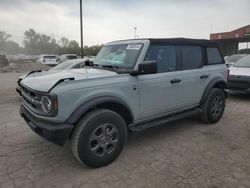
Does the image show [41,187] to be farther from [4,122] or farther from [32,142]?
[4,122]

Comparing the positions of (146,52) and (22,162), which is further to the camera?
(146,52)

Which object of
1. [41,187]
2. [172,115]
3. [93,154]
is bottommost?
[41,187]

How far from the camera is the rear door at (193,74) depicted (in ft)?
14.2

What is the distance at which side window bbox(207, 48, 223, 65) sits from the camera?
498 cm

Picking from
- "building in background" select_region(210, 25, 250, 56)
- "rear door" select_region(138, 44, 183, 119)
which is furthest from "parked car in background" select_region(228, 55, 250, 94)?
"building in background" select_region(210, 25, 250, 56)

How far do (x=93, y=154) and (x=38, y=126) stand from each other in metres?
0.83

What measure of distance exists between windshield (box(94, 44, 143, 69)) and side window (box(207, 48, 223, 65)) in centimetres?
205

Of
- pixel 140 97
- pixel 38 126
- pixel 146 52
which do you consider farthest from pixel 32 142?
pixel 146 52

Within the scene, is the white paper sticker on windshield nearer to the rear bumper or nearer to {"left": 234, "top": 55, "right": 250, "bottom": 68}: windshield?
the rear bumper

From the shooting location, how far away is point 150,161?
3.36m

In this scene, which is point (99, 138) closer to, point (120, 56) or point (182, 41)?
point (120, 56)

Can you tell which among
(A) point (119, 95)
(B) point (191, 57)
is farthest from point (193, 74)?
(A) point (119, 95)

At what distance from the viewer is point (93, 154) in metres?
3.05

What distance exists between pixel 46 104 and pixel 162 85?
1.95 meters
